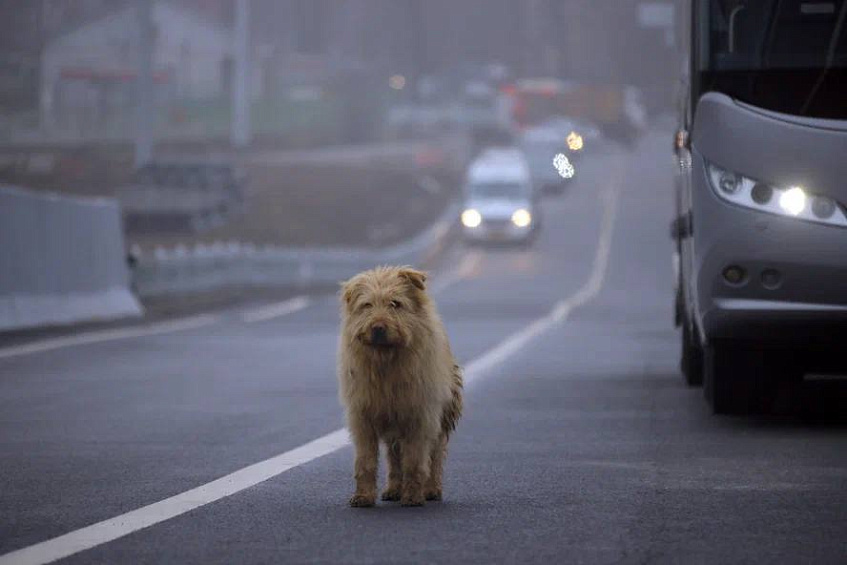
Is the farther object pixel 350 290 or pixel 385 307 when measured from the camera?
pixel 350 290

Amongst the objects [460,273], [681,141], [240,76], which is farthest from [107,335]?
[240,76]

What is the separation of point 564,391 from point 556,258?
51045 millimetres

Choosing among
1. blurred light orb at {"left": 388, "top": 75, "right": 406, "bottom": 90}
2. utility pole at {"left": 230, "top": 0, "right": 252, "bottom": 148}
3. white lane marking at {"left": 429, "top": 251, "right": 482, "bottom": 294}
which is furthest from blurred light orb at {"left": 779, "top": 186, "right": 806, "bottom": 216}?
blurred light orb at {"left": 388, "top": 75, "right": 406, "bottom": 90}

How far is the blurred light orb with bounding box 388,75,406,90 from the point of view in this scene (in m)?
146

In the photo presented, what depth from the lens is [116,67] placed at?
91.8 meters

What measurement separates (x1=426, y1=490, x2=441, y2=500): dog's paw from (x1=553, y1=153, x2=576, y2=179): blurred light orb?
4025 millimetres

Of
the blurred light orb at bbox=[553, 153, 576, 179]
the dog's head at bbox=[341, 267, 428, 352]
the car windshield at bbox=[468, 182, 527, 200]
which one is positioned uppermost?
the dog's head at bbox=[341, 267, 428, 352]

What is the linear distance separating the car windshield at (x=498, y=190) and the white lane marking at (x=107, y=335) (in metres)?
A: 41.8

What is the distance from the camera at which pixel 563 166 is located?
42.8ft

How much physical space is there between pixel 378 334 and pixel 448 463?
2.71 m

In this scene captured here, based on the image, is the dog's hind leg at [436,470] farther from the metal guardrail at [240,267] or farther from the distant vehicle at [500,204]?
the distant vehicle at [500,204]

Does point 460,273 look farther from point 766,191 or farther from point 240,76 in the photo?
point 766,191

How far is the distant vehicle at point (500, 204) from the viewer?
6975 cm

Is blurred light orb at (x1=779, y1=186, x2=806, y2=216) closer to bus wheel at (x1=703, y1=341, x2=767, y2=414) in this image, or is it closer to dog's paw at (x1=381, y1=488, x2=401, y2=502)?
bus wheel at (x1=703, y1=341, x2=767, y2=414)
